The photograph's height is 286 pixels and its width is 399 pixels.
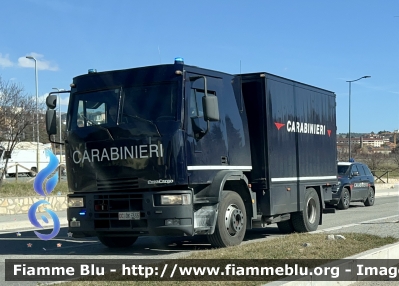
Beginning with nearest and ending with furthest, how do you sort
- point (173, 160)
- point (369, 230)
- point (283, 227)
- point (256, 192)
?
1. point (173, 160)
2. point (256, 192)
3. point (369, 230)
4. point (283, 227)

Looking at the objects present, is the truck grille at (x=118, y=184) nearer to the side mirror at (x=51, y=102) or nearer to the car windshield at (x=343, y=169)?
the side mirror at (x=51, y=102)

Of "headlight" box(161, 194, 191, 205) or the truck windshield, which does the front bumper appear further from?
the truck windshield

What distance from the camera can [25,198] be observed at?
1962cm

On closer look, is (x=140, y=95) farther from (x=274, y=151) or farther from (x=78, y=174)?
(x=274, y=151)

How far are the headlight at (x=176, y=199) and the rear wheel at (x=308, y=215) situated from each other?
424 cm

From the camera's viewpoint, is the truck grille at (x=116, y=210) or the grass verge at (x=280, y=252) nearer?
the grass verge at (x=280, y=252)

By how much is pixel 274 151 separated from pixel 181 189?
8.49 ft

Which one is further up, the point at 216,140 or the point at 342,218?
the point at 216,140

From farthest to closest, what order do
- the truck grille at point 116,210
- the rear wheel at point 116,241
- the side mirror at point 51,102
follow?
the rear wheel at point 116,241
the side mirror at point 51,102
the truck grille at point 116,210

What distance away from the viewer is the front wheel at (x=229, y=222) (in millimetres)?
9977

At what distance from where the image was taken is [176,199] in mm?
9430

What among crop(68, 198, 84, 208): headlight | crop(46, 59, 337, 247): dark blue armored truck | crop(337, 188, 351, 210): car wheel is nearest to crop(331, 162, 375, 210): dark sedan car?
crop(337, 188, 351, 210): car wheel

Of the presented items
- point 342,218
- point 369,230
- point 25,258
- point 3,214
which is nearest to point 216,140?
point 25,258

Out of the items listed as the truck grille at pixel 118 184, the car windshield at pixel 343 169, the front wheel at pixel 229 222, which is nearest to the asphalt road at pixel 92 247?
the front wheel at pixel 229 222
